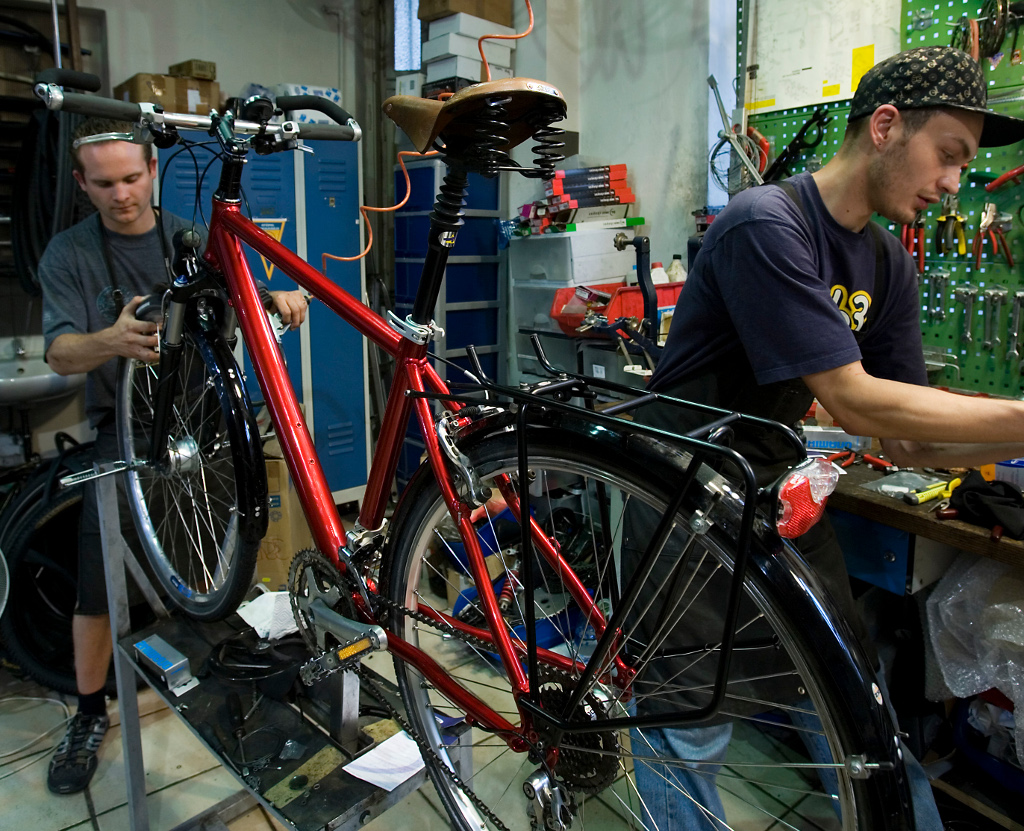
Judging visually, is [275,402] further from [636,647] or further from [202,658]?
[636,647]

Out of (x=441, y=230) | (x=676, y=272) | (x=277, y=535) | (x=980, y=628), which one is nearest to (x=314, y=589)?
(x=441, y=230)

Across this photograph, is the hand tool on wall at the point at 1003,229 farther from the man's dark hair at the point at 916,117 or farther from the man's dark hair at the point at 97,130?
the man's dark hair at the point at 97,130

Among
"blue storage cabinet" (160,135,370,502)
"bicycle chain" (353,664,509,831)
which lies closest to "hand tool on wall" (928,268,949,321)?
"bicycle chain" (353,664,509,831)

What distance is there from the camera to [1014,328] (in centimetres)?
192

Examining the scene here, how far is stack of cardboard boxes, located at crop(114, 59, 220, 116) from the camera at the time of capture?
9.53 ft

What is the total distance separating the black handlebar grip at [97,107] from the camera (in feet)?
3.87

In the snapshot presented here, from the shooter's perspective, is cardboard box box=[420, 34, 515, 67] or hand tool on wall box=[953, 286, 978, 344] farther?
cardboard box box=[420, 34, 515, 67]

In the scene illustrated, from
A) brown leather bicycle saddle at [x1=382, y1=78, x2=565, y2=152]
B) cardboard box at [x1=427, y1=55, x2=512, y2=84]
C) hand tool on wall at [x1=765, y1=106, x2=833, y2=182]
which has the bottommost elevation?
brown leather bicycle saddle at [x1=382, y1=78, x2=565, y2=152]

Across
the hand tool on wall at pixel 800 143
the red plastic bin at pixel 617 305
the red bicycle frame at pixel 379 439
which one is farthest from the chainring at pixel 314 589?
the hand tool on wall at pixel 800 143

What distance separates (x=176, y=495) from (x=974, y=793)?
6.82ft

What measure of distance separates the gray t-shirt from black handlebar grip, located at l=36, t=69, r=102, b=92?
22.3 inches

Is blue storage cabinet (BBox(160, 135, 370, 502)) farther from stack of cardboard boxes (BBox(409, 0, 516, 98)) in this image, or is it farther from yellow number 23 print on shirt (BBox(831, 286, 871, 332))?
yellow number 23 print on shirt (BBox(831, 286, 871, 332))

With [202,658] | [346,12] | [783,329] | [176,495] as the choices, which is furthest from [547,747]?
[346,12]

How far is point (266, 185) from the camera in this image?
316cm
